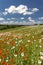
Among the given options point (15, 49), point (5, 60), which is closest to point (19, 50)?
point (15, 49)

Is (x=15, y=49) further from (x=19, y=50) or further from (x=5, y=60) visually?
(x=5, y=60)

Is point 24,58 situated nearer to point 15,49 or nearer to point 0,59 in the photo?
point 0,59

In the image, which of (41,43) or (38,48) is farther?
(41,43)

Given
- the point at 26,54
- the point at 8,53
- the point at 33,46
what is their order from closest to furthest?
the point at 26,54 → the point at 8,53 → the point at 33,46

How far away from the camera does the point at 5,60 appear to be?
32.2 ft

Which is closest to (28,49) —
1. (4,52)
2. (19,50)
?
(19,50)

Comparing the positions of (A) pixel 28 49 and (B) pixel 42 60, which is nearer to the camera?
(B) pixel 42 60

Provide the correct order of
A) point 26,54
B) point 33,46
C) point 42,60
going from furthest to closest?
point 33,46, point 26,54, point 42,60

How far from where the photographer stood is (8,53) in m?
10.8

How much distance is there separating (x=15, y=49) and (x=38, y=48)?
4.09ft

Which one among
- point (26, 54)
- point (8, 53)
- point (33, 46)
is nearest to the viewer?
point (26, 54)

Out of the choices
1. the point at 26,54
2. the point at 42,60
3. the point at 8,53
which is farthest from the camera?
the point at 8,53

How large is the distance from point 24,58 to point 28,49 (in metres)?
1.72

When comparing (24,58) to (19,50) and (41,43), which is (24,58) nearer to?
(19,50)
